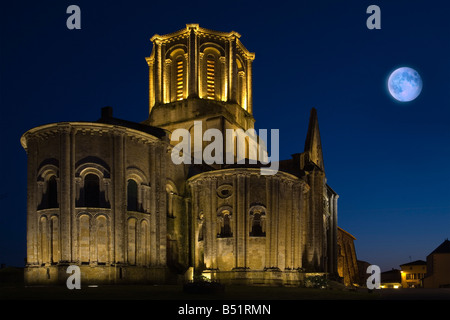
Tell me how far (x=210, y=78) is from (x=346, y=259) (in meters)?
32.3

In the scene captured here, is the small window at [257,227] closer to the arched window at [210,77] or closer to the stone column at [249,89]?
the arched window at [210,77]

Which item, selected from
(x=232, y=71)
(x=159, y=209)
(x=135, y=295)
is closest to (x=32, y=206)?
(x=159, y=209)

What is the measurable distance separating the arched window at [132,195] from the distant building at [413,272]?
208 feet

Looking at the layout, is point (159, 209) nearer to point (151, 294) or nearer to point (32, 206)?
point (32, 206)

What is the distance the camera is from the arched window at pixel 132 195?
104ft

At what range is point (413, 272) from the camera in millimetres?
82750

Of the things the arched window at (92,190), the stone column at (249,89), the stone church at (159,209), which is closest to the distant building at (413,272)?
the stone church at (159,209)

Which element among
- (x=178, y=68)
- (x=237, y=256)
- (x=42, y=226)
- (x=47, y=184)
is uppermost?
(x=178, y=68)

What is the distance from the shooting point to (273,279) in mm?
32875
